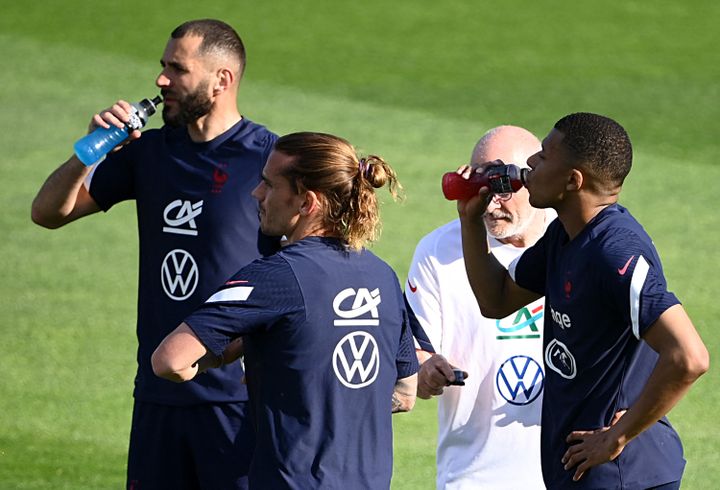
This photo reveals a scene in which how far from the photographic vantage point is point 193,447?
514 centimetres

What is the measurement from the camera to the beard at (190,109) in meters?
5.35

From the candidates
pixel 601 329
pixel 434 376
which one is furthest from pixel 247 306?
pixel 434 376

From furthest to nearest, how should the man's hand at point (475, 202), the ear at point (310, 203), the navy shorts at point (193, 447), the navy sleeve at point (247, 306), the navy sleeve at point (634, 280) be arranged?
the navy shorts at point (193, 447) < the man's hand at point (475, 202) < the ear at point (310, 203) < the navy sleeve at point (634, 280) < the navy sleeve at point (247, 306)

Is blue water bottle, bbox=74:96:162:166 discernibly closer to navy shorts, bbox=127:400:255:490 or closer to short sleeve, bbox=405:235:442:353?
navy shorts, bbox=127:400:255:490

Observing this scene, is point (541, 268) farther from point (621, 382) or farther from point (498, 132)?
point (498, 132)

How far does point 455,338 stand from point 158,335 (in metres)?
1.19

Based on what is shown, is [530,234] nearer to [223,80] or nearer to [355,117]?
[223,80]

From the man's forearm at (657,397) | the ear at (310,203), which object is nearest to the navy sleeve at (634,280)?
the man's forearm at (657,397)

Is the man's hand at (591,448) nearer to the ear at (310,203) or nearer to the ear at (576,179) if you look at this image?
the ear at (576,179)

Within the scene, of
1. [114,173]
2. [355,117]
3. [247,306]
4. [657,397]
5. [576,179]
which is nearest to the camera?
[247,306]

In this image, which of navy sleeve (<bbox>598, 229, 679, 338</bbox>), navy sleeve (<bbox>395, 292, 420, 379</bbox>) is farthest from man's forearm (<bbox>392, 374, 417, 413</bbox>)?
navy sleeve (<bbox>598, 229, 679, 338</bbox>)

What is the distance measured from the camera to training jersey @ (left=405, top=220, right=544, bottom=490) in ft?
17.3

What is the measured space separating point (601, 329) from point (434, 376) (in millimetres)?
1016

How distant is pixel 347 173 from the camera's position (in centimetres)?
403
